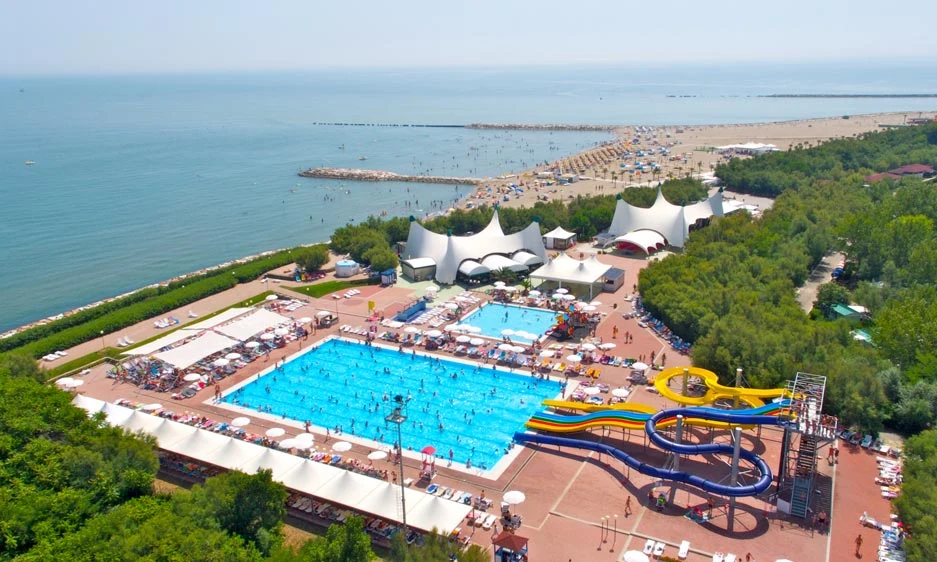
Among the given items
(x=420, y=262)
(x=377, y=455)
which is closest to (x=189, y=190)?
(x=420, y=262)

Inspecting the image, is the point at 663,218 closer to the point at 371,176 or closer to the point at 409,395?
the point at 409,395

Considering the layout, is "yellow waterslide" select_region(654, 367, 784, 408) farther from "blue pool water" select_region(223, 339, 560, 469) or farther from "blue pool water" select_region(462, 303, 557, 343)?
"blue pool water" select_region(462, 303, 557, 343)

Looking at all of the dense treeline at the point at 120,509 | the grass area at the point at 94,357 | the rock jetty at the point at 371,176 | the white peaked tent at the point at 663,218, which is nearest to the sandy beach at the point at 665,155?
the rock jetty at the point at 371,176

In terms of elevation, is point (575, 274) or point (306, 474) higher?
point (575, 274)

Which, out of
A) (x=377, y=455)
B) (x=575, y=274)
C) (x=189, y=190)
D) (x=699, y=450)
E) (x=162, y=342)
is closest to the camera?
(x=699, y=450)

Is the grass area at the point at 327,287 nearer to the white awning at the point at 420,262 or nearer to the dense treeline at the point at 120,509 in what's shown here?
the white awning at the point at 420,262

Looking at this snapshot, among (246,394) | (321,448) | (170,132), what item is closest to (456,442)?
(321,448)

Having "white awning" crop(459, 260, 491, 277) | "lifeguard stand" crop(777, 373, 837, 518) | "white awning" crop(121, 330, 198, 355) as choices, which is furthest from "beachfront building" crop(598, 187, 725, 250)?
"white awning" crop(121, 330, 198, 355)

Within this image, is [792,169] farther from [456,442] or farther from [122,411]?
[122,411]
